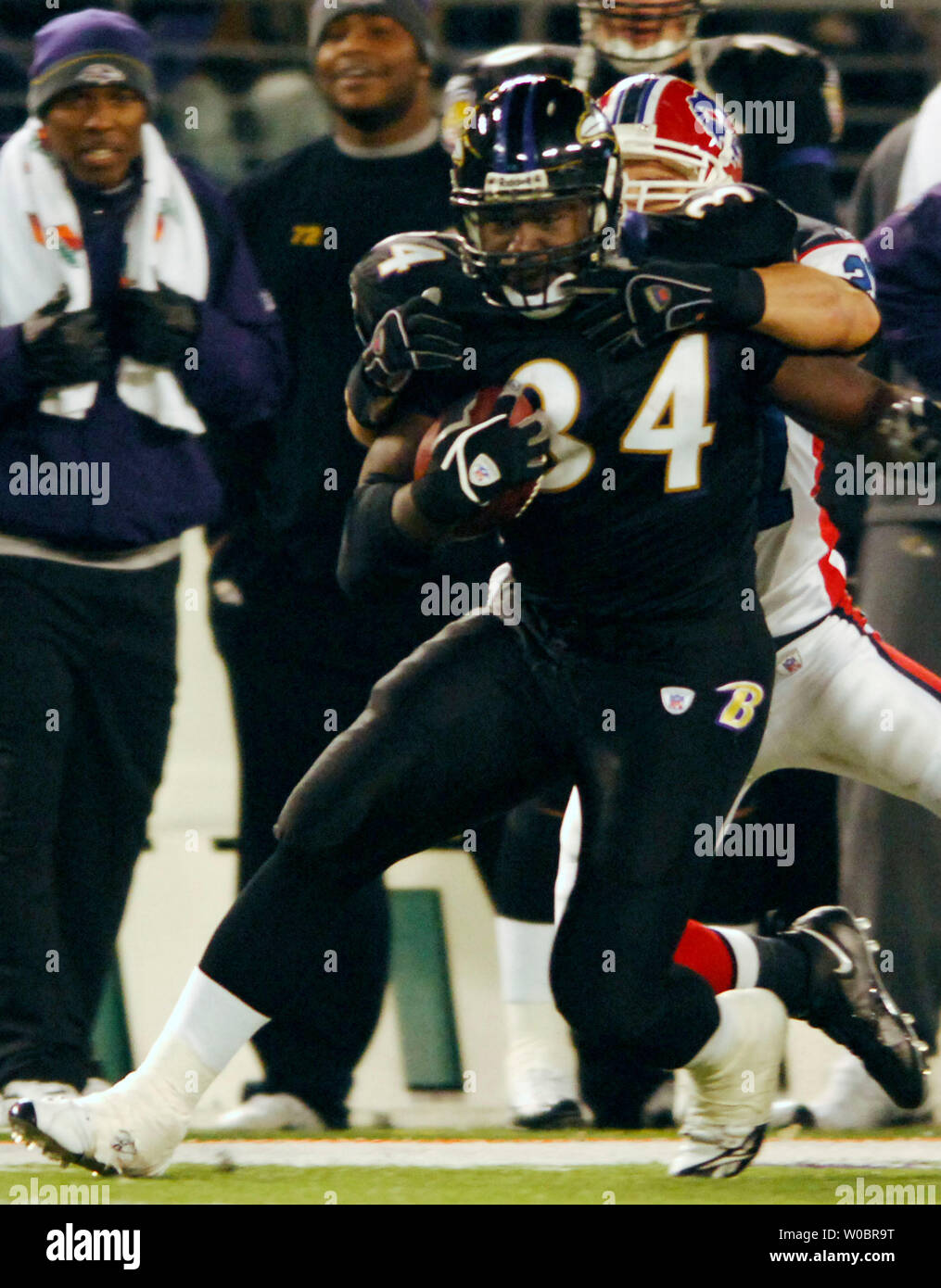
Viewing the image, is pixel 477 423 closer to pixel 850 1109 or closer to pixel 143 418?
pixel 143 418

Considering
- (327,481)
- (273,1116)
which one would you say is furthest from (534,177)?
(273,1116)

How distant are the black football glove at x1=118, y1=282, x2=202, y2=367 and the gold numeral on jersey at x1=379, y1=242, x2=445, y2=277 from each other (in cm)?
84

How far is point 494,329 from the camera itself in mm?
4066

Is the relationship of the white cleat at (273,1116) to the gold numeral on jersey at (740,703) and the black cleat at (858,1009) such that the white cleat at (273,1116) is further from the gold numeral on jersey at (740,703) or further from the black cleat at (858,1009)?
the gold numeral on jersey at (740,703)

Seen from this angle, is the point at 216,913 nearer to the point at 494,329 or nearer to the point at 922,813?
the point at 922,813

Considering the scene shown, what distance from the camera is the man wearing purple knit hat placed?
476cm

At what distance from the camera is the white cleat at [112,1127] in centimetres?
392

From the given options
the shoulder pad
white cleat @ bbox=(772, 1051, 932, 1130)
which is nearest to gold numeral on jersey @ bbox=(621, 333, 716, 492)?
the shoulder pad

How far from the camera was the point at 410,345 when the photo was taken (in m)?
3.89

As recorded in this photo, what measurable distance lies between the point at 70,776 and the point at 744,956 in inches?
53.4

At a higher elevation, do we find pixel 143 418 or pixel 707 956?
pixel 143 418

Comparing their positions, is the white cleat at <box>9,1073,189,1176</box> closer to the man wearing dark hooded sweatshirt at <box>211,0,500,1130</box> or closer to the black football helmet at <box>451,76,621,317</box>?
the man wearing dark hooded sweatshirt at <box>211,0,500,1130</box>

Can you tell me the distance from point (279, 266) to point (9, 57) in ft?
11.7

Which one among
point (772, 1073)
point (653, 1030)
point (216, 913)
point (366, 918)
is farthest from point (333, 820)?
point (216, 913)
